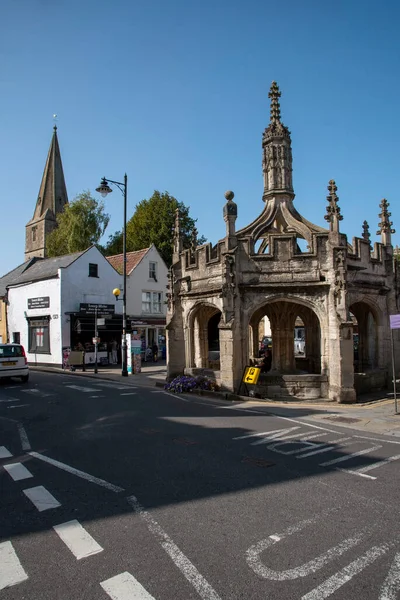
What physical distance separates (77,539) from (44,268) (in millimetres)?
30689

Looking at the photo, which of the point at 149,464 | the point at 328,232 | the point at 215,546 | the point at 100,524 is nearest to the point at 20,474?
the point at 149,464

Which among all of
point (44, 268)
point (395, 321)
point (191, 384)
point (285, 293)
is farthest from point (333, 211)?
point (44, 268)

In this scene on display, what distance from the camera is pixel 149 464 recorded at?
24.2 feet

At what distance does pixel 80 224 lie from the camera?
45406mm

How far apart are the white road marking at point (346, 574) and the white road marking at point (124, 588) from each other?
137cm

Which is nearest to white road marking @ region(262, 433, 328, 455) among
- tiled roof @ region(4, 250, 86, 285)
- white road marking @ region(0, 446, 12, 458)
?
white road marking @ region(0, 446, 12, 458)

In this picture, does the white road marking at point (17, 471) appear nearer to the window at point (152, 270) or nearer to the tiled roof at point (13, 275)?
the window at point (152, 270)

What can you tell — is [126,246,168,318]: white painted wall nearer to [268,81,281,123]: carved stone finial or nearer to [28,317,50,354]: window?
[28,317,50,354]: window

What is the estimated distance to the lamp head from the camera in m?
20.5

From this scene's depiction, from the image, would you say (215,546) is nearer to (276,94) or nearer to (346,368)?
(346,368)

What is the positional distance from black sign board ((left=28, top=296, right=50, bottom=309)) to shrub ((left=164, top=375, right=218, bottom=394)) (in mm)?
16220

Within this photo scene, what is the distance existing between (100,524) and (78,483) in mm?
1521

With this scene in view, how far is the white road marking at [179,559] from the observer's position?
3734 mm

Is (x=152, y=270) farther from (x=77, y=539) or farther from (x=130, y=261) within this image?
(x=77, y=539)
